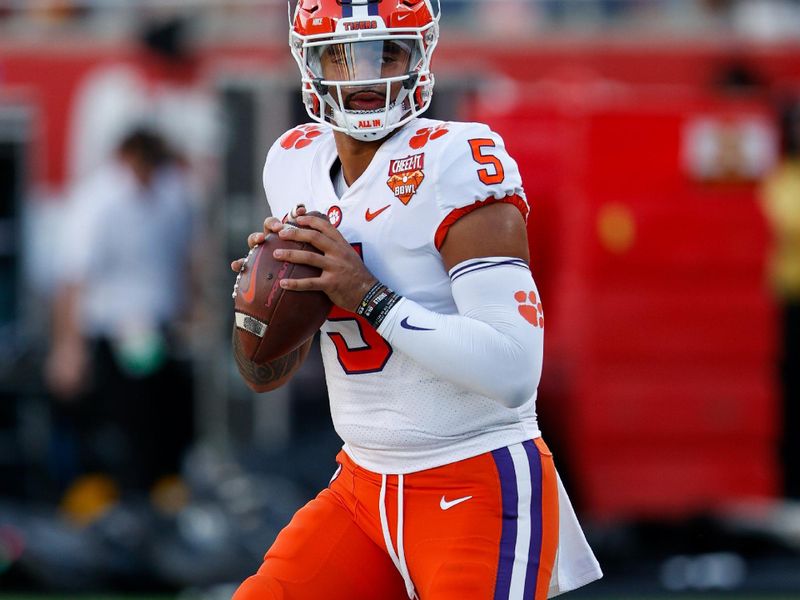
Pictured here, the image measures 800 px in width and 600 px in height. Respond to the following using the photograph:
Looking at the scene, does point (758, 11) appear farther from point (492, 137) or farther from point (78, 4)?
point (492, 137)

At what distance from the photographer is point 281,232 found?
9.84 ft

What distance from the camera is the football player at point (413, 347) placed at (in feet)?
9.48

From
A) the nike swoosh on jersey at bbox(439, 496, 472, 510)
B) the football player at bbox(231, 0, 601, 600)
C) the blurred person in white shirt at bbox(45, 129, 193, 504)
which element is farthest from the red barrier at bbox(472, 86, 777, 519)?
the nike swoosh on jersey at bbox(439, 496, 472, 510)

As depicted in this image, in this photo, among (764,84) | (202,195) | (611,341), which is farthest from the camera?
(764,84)

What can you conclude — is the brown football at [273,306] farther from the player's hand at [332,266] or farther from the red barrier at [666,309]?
the red barrier at [666,309]

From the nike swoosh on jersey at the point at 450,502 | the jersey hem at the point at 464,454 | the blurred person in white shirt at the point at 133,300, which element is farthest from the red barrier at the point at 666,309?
the nike swoosh on jersey at the point at 450,502

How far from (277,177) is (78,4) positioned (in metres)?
6.32

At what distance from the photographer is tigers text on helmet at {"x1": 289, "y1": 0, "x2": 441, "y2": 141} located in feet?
10.1

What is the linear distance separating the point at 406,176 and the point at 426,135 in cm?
11

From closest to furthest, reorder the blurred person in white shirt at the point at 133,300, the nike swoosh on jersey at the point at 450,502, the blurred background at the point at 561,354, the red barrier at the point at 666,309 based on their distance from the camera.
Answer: the nike swoosh on jersey at the point at 450,502 → the blurred background at the point at 561,354 → the red barrier at the point at 666,309 → the blurred person in white shirt at the point at 133,300

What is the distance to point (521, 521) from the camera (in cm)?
296

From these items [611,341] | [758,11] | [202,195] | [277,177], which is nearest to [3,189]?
[202,195]

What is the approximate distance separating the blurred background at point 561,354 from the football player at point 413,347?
9.88ft

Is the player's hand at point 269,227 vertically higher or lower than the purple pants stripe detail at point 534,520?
higher
